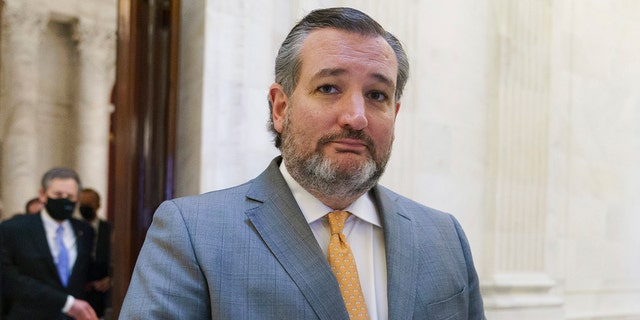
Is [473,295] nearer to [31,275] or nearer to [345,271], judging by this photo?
[345,271]

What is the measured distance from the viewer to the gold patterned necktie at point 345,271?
1721 mm

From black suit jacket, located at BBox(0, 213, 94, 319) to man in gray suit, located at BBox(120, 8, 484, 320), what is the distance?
6.30ft

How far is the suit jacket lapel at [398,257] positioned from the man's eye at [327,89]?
0.37 meters

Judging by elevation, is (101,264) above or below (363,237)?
below

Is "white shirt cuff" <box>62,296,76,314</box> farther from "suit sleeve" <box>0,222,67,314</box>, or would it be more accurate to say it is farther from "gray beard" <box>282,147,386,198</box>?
"gray beard" <box>282,147,386,198</box>

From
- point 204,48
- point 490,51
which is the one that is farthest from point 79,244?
point 490,51

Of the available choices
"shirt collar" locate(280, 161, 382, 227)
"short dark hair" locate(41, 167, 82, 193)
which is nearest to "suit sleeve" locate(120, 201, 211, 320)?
"shirt collar" locate(280, 161, 382, 227)

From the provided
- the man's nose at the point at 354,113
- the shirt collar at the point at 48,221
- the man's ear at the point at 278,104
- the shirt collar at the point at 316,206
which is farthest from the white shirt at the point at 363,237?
the shirt collar at the point at 48,221

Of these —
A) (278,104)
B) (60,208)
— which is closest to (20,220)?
(60,208)

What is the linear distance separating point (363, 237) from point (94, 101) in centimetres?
224

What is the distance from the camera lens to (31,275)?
11.0 ft

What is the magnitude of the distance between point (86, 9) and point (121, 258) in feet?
4.47

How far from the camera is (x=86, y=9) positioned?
3.55 m

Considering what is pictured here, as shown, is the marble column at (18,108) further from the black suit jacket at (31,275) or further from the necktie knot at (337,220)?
the necktie knot at (337,220)
